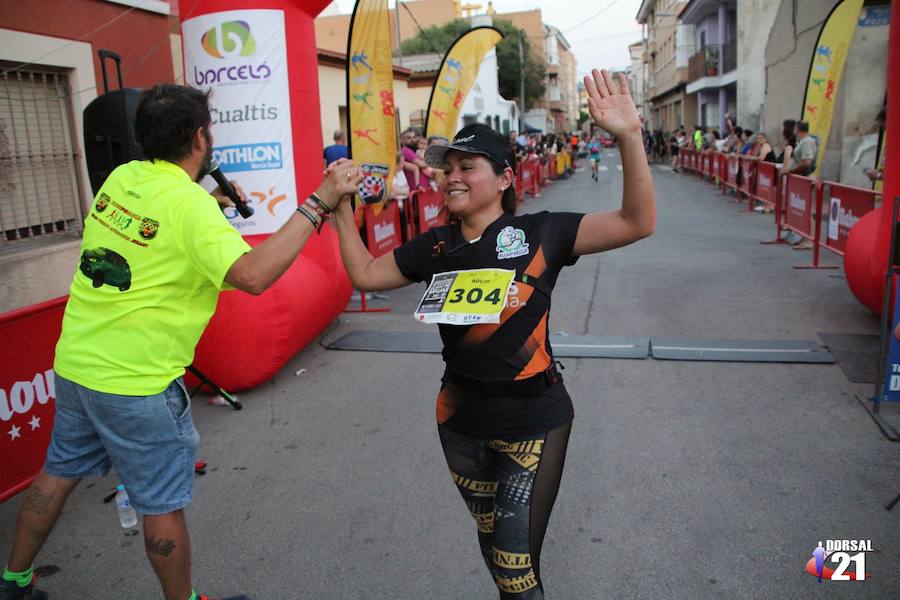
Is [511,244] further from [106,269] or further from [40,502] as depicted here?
[40,502]

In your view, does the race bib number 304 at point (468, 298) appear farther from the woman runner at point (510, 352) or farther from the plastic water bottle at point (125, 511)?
the plastic water bottle at point (125, 511)

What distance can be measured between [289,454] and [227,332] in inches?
54.1

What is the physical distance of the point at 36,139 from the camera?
26.1ft

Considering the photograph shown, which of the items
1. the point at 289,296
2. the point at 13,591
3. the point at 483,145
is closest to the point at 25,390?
the point at 13,591

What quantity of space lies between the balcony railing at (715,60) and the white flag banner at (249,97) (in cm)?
3300

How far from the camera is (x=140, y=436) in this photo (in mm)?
2539

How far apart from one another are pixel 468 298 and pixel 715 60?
128ft

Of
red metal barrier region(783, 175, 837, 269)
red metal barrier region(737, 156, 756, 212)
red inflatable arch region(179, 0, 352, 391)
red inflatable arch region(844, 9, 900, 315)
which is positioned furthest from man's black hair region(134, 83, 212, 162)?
red metal barrier region(737, 156, 756, 212)

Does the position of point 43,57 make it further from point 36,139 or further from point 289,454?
point 289,454

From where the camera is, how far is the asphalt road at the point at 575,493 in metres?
3.26

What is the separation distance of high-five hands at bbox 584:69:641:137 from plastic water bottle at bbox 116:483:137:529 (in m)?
2.91

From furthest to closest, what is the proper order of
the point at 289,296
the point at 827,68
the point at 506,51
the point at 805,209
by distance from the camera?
the point at 506,51 → the point at 827,68 → the point at 805,209 → the point at 289,296

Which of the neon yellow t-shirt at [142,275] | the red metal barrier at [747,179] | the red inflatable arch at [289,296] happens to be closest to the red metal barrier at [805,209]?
the red metal barrier at [747,179]

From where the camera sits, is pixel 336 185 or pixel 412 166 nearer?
pixel 336 185
